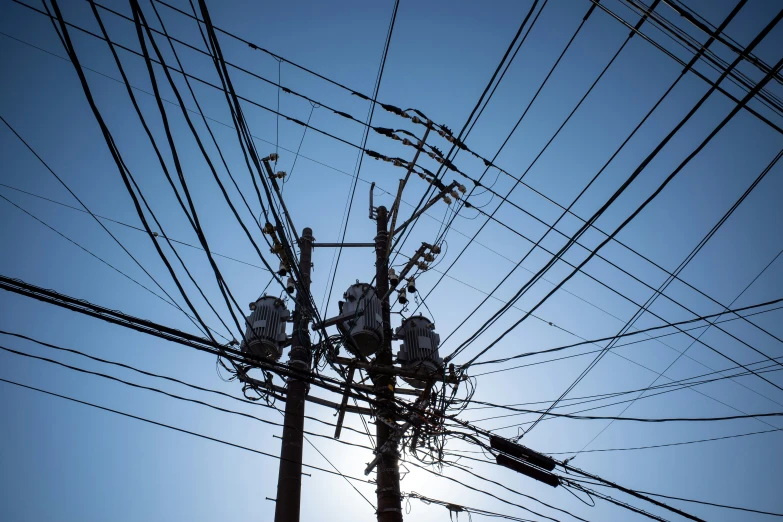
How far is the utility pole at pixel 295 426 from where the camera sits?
5559 mm

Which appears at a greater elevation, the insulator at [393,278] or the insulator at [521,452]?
the insulator at [393,278]

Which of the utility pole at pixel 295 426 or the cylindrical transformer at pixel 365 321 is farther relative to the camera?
the cylindrical transformer at pixel 365 321

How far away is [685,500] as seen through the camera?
22.7ft

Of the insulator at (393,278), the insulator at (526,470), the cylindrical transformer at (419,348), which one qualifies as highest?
the insulator at (393,278)

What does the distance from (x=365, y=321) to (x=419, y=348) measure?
103 centimetres

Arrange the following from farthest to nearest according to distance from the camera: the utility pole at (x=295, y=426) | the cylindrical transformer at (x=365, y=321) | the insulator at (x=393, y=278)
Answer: the insulator at (x=393, y=278), the cylindrical transformer at (x=365, y=321), the utility pole at (x=295, y=426)

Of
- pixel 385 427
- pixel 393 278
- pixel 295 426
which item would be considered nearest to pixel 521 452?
pixel 385 427

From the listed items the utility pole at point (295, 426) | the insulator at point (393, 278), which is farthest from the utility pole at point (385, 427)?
the utility pole at point (295, 426)

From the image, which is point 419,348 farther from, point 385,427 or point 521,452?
point 521,452

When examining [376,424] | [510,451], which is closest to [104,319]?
[376,424]

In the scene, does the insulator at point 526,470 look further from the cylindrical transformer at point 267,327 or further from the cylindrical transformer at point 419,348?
the cylindrical transformer at point 267,327

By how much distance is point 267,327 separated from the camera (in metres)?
7.79

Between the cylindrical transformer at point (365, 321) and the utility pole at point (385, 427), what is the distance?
13 centimetres

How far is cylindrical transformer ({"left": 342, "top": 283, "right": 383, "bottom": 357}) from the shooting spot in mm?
7816
